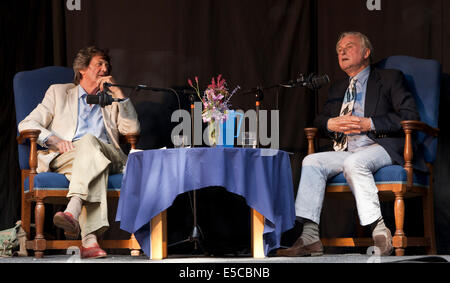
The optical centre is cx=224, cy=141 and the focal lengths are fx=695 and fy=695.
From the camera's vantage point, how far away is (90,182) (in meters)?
4.17

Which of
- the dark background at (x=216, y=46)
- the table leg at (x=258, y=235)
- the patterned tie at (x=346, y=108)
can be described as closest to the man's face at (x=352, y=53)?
the patterned tie at (x=346, y=108)

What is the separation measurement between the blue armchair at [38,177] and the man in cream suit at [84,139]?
0.09 meters

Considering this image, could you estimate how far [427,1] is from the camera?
5.21 metres

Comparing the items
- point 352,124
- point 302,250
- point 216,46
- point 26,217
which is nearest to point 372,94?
point 352,124

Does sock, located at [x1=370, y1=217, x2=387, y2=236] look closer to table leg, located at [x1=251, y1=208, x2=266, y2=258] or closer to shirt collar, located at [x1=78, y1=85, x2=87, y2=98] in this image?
table leg, located at [x1=251, y1=208, x2=266, y2=258]

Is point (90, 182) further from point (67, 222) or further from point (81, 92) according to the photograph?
point (81, 92)

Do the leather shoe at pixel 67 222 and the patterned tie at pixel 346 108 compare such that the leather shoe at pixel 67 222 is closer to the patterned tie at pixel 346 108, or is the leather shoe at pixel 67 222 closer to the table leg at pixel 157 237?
the table leg at pixel 157 237

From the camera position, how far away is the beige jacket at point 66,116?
468 cm

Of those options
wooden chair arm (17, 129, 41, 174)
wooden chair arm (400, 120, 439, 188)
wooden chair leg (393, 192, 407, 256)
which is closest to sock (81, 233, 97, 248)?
wooden chair arm (17, 129, 41, 174)

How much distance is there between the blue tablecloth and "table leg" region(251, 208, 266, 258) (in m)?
0.03

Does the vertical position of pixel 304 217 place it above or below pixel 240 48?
below
